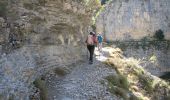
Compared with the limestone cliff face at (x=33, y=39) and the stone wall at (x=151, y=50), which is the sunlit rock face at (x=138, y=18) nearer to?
the stone wall at (x=151, y=50)

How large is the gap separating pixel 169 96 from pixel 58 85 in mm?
6036

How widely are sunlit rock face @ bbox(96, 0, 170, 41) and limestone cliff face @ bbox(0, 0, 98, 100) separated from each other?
38011 mm

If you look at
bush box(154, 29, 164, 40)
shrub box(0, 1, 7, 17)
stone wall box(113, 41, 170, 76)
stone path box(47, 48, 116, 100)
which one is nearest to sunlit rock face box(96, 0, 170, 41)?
bush box(154, 29, 164, 40)

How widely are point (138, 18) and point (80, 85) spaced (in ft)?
139

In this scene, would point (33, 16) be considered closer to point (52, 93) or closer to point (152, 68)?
point (52, 93)

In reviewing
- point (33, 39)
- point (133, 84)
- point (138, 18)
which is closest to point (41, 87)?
point (33, 39)

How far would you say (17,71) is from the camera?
13.5 metres

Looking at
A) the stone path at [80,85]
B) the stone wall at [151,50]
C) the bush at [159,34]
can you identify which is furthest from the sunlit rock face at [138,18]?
the stone path at [80,85]

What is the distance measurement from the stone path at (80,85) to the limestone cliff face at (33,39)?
56 cm

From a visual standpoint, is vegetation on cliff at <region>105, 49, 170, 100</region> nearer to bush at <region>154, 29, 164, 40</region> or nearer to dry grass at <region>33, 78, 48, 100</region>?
dry grass at <region>33, 78, 48, 100</region>

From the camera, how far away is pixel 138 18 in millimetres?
56719

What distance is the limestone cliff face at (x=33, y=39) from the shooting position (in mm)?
13305

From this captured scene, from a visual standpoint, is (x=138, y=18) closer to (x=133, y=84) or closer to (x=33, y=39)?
(x=133, y=84)

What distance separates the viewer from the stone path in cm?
1436
